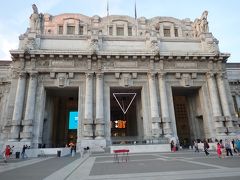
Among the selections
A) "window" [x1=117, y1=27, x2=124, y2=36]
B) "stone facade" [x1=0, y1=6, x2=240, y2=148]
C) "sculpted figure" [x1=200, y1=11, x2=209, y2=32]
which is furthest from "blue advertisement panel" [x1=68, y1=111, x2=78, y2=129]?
"sculpted figure" [x1=200, y1=11, x2=209, y2=32]

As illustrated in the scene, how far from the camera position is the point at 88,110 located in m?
24.2

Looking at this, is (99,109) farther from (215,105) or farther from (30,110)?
(215,105)

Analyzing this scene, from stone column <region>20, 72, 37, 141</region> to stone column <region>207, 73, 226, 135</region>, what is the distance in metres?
23.1

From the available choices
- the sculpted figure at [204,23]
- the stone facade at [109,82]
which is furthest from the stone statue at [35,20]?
the sculpted figure at [204,23]

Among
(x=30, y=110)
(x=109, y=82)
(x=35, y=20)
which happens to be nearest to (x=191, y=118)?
(x=109, y=82)

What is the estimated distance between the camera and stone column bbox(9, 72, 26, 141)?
882 inches

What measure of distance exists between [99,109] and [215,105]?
1540cm

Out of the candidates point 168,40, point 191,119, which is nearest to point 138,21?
point 168,40

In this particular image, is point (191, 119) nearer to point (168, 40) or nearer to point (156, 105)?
point (156, 105)

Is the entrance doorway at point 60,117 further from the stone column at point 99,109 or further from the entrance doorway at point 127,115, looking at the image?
the entrance doorway at point 127,115

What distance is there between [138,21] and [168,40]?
33.5 feet

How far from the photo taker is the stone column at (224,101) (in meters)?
25.2

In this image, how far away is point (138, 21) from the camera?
37125 millimetres

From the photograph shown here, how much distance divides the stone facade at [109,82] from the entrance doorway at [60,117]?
0.29 metres
